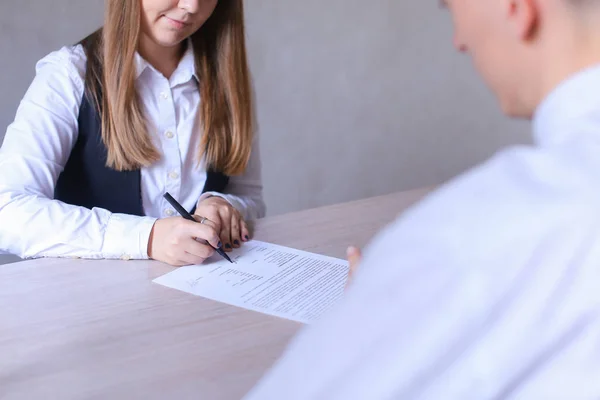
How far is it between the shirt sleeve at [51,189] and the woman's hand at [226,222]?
4.7 inches

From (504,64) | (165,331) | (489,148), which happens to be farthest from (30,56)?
(504,64)

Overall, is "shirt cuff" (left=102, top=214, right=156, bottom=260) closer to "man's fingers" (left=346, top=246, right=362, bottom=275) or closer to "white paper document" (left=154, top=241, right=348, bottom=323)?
"white paper document" (left=154, top=241, right=348, bottom=323)

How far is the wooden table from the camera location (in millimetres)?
718

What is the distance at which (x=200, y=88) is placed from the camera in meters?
1.43

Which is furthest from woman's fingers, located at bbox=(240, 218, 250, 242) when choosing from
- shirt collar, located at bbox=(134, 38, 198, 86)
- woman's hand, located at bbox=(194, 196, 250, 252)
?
shirt collar, located at bbox=(134, 38, 198, 86)

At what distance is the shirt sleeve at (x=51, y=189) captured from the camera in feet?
3.53

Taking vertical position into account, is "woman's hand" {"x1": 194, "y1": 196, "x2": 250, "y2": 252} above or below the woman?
below

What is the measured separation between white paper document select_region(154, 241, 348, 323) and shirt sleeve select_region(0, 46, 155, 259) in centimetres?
13

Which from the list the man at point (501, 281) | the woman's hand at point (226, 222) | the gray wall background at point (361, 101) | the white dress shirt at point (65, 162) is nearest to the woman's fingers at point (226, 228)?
the woman's hand at point (226, 222)

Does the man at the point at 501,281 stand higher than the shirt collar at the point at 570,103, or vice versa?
the shirt collar at the point at 570,103

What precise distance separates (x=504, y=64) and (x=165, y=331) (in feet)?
1.88

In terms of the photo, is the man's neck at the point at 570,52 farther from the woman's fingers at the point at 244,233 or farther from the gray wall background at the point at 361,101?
the gray wall background at the point at 361,101

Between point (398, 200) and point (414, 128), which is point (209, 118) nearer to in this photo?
point (398, 200)

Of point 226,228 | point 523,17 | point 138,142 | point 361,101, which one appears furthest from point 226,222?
point 361,101
